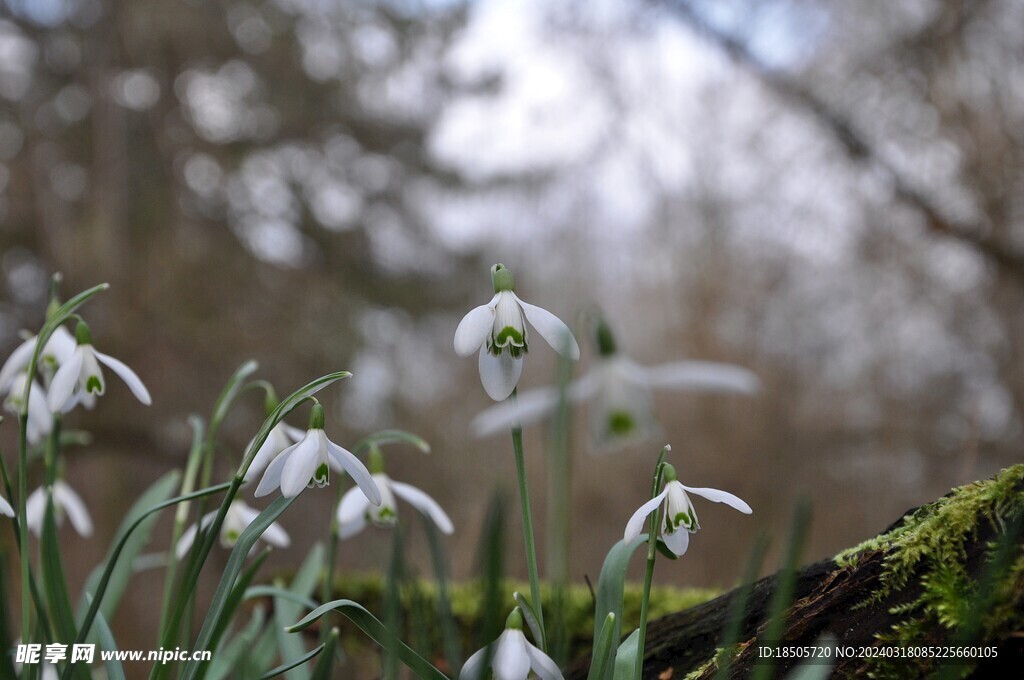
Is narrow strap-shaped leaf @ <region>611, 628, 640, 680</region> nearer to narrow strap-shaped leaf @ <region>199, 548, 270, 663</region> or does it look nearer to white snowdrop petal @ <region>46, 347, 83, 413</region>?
narrow strap-shaped leaf @ <region>199, 548, 270, 663</region>

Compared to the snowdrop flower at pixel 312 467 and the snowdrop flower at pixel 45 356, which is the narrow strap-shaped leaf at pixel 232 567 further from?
the snowdrop flower at pixel 45 356

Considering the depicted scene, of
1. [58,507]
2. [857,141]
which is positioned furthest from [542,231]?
[58,507]

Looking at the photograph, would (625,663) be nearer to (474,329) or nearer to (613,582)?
(613,582)

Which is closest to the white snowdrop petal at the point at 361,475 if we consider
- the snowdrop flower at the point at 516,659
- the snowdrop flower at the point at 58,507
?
the snowdrop flower at the point at 516,659

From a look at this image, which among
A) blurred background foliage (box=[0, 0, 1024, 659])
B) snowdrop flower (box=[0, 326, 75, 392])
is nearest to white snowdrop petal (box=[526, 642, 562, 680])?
snowdrop flower (box=[0, 326, 75, 392])

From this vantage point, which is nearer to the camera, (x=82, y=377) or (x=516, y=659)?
(x=516, y=659)

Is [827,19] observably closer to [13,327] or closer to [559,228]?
[559,228]

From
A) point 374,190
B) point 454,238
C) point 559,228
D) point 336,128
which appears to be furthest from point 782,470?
point 336,128
